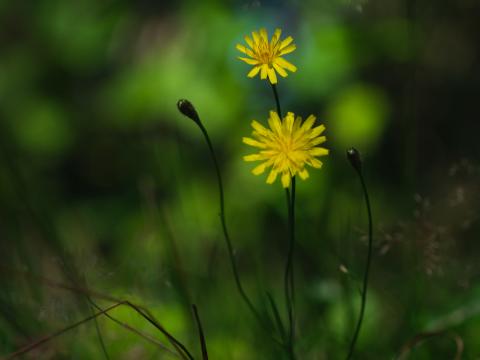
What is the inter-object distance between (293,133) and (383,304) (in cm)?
47

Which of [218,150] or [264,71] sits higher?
[218,150]

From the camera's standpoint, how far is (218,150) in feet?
5.49

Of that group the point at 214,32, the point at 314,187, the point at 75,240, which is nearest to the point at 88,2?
the point at 214,32

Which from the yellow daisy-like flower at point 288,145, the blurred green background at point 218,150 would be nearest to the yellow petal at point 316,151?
the yellow daisy-like flower at point 288,145

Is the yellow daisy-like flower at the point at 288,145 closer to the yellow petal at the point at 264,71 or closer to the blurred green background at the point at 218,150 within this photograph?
A: the yellow petal at the point at 264,71

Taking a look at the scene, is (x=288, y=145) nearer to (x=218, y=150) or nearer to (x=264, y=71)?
(x=264, y=71)

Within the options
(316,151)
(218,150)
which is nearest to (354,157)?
(316,151)

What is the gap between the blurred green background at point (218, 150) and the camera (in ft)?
2.96

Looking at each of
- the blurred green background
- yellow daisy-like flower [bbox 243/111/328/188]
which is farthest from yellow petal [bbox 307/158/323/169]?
the blurred green background

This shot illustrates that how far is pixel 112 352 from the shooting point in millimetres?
840

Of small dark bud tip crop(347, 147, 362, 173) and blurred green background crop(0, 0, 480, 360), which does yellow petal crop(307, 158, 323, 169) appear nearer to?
small dark bud tip crop(347, 147, 362, 173)

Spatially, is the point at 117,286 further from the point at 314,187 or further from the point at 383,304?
the point at 314,187

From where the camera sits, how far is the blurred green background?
2.96 feet

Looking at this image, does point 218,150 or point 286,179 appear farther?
point 218,150
